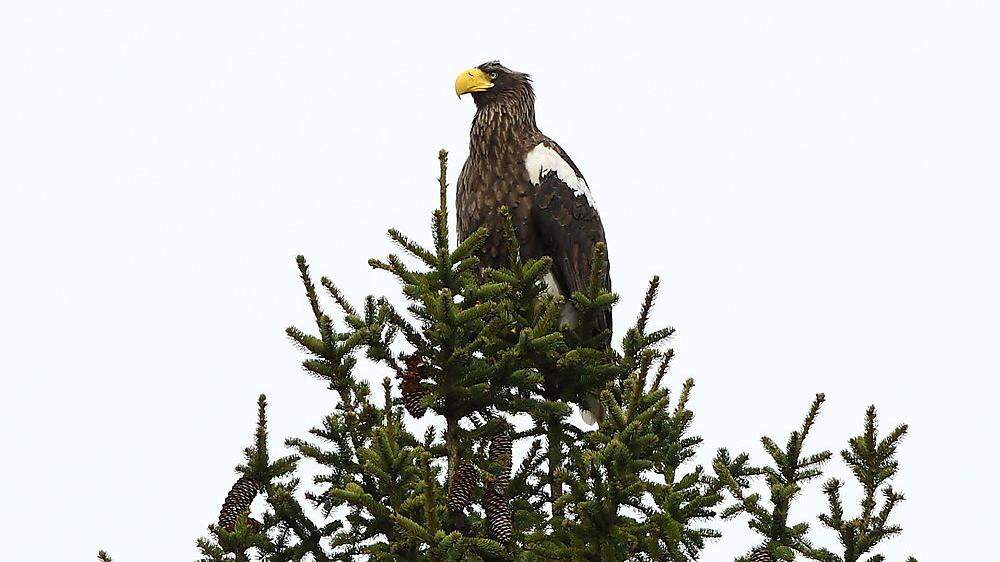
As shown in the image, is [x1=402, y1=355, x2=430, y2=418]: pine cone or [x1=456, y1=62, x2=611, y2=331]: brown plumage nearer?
[x1=402, y1=355, x2=430, y2=418]: pine cone

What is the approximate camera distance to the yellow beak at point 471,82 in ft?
30.3

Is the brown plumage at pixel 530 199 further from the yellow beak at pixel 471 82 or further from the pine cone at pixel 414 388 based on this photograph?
the pine cone at pixel 414 388

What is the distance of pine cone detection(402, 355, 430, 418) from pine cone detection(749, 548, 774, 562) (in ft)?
4.79

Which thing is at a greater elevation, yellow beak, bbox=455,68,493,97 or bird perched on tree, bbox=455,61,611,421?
yellow beak, bbox=455,68,493,97

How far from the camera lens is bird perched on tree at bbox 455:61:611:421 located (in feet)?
27.7

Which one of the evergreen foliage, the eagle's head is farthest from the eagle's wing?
the evergreen foliage

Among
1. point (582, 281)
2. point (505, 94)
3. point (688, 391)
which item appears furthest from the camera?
point (505, 94)

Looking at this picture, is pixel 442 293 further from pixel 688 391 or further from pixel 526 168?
pixel 526 168

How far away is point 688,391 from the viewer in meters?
5.66

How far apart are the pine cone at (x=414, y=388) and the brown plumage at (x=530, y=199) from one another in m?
3.08

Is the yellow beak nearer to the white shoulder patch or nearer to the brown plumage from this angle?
the brown plumage

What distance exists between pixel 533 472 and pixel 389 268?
4.60 feet

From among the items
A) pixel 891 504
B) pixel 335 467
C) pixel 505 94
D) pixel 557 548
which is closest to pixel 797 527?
pixel 891 504

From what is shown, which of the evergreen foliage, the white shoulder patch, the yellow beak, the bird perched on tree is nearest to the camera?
the evergreen foliage
